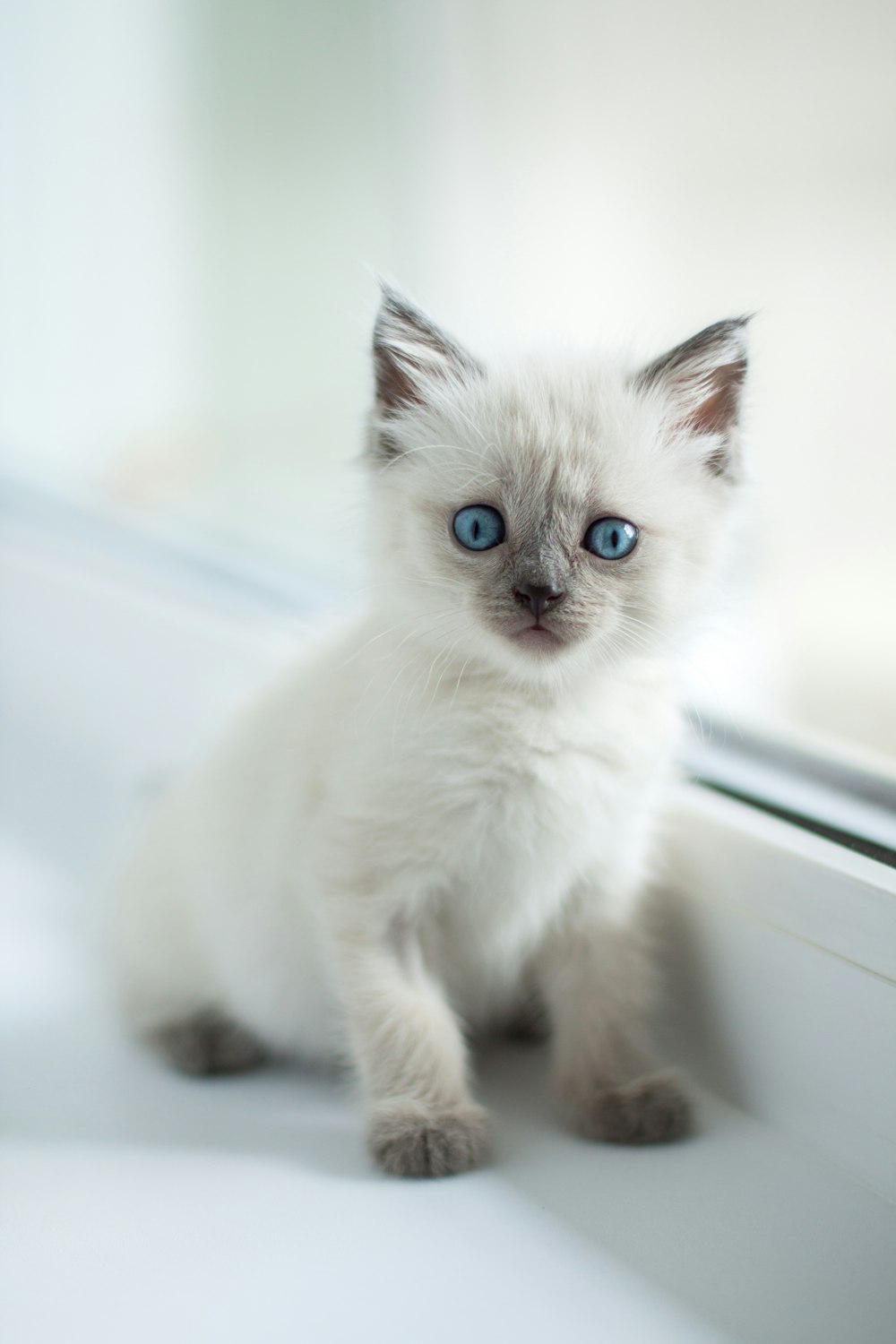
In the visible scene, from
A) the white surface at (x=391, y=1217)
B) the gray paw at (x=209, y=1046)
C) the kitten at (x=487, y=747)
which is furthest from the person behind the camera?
the gray paw at (x=209, y=1046)

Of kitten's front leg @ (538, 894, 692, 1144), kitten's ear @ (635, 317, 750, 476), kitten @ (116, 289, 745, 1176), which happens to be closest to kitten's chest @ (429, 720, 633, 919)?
kitten @ (116, 289, 745, 1176)

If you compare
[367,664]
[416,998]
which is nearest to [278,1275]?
[416,998]

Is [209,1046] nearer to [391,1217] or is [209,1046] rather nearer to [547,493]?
[391,1217]

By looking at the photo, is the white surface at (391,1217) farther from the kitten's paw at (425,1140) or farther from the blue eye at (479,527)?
the blue eye at (479,527)

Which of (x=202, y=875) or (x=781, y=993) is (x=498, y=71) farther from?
(x=781, y=993)

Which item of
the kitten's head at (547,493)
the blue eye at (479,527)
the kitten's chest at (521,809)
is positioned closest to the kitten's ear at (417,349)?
the kitten's head at (547,493)

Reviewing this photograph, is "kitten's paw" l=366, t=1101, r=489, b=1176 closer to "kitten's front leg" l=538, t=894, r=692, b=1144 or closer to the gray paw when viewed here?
"kitten's front leg" l=538, t=894, r=692, b=1144
